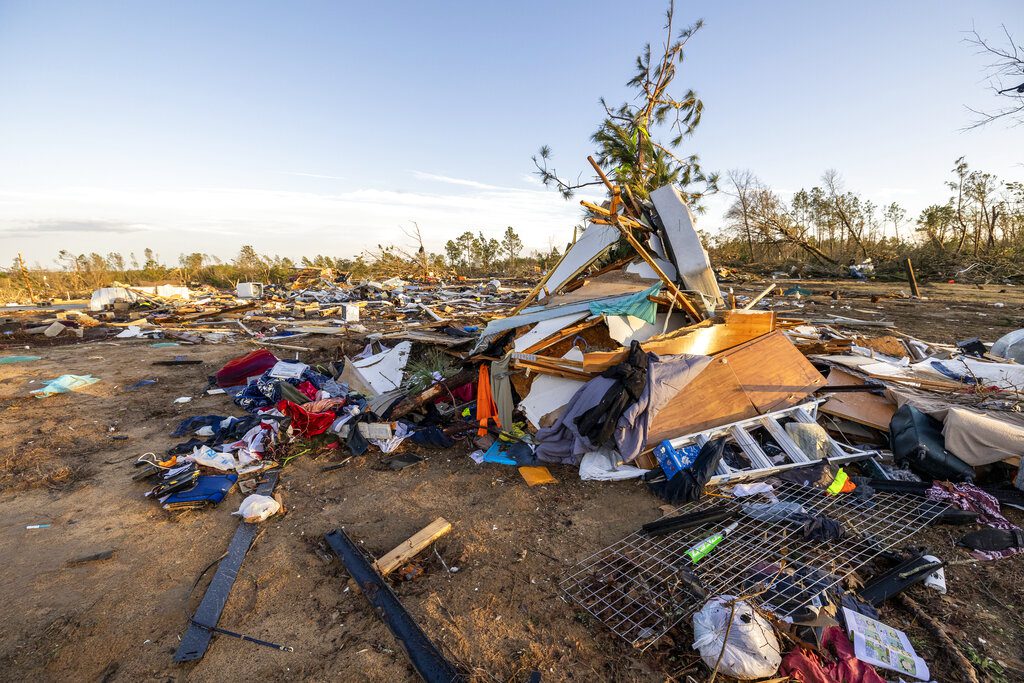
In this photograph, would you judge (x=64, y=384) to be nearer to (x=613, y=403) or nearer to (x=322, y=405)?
(x=322, y=405)

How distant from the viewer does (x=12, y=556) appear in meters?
3.20

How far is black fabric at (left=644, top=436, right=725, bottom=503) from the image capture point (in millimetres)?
3613

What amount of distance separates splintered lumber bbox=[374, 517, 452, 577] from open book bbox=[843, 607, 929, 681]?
263 cm

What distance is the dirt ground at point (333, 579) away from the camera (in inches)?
89.4

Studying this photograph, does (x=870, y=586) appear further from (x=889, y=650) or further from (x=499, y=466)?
(x=499, y=466)

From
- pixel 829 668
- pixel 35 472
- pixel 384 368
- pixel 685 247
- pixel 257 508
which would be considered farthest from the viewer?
pixel 384 368

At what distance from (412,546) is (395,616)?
584mm

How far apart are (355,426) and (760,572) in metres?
4.27

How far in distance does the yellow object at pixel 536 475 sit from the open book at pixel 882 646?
2397mm

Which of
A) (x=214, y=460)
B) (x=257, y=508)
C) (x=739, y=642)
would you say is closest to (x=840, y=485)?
(x=739, y=642)

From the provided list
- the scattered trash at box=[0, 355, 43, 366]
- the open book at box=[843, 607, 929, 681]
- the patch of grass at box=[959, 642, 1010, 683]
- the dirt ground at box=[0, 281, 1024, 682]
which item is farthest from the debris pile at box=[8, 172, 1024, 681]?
the scattered trash at box=[0, 355, 43, 366]

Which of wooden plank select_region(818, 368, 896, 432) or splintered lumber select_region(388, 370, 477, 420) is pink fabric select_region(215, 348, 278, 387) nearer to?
splintered lumber select_region(388, 370, 477, 420)

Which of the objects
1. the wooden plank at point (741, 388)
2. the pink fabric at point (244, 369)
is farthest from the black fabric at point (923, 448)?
the pink fabric at point (244, 369)

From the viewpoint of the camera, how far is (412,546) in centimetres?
313
